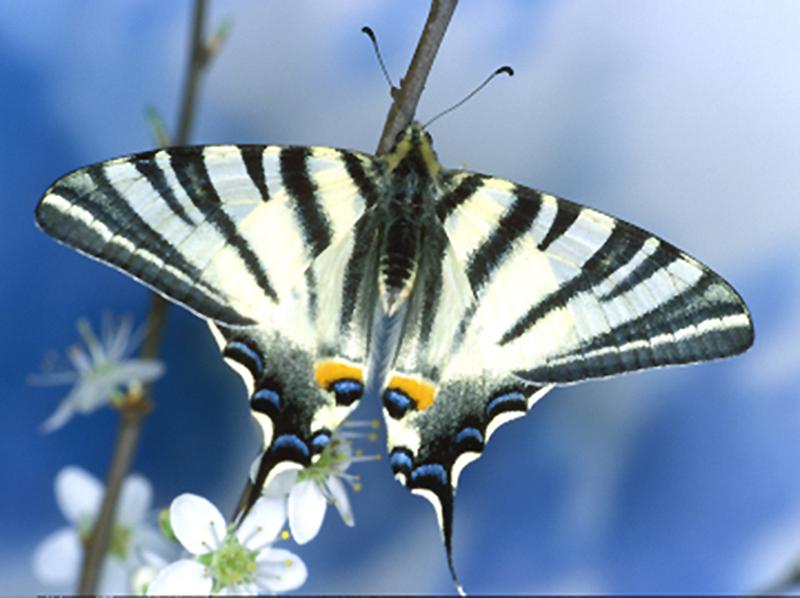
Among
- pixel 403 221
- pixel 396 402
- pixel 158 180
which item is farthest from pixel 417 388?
pixel 158 180

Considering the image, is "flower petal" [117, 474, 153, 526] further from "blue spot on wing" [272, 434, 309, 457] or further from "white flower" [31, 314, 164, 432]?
"blue spot on wing" [272, 434, 309, 457]

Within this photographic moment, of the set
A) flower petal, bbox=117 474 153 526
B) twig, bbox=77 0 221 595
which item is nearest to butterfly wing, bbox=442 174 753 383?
twig, bbox=77 0 221 595

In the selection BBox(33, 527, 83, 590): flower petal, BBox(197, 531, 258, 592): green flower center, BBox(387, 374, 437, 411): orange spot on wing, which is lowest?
BBox(33, 527, 83, 590): flower petal

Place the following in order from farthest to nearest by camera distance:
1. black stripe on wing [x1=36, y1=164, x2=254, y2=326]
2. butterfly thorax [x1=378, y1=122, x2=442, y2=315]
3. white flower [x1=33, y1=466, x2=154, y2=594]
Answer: white flower [x1=33, y1=466, x2=154, y2=594] → butterfly thorax [x1=378, y1=122, x2=442, y2=315] → black stripe on wing [x1=36, y1=164, x2=254, y2=326]

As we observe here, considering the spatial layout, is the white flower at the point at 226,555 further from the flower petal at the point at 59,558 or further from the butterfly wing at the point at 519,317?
the flower petal at the point at 59,558

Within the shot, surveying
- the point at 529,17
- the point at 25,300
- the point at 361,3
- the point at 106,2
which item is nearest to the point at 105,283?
the point at 25,300

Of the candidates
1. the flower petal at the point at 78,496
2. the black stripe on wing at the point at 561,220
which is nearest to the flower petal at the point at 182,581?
the flower petal at the point at 78,496

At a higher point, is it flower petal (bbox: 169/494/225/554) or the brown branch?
the brown branch

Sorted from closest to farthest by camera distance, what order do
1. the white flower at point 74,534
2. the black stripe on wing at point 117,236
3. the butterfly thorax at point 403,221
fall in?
the black stripe on wing at point 117,236 < the butterfly thorax at point 403,221 < the white flower at point 74,534
